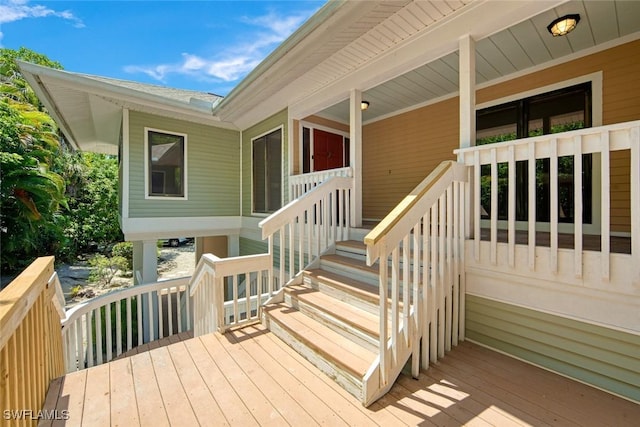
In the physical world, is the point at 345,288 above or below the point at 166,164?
below

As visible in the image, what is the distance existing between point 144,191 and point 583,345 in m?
6.98

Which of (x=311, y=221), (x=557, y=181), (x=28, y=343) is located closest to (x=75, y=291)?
(x=28, y=343)

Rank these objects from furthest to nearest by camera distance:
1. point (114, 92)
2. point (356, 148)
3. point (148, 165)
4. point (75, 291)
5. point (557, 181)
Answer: point (75, 291) < point (148, 165) < point (114, 92) < point (356, 148) < point (557, 181)

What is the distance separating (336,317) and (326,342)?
0.26 meters

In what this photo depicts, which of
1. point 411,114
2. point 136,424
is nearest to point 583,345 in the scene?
point 136,424

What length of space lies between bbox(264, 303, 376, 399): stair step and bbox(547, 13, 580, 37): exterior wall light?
12.7 ft

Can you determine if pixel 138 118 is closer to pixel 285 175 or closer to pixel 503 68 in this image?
pixel 285 175

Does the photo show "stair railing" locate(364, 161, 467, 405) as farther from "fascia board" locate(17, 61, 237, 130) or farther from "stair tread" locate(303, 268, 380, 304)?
"fascia board" locate(17, 61, 237, 130)

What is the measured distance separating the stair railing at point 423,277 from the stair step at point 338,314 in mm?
171

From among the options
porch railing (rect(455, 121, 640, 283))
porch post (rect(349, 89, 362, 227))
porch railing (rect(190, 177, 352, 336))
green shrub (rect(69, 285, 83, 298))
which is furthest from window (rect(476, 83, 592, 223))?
green shrub (rect(69, 285, 83, 298))

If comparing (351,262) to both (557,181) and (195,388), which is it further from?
(557,181)

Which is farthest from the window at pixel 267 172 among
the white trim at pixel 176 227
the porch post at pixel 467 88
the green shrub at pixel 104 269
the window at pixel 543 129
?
the green shrub at pixel 104 269

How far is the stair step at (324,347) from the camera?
200 cm

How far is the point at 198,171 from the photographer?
6512mm
